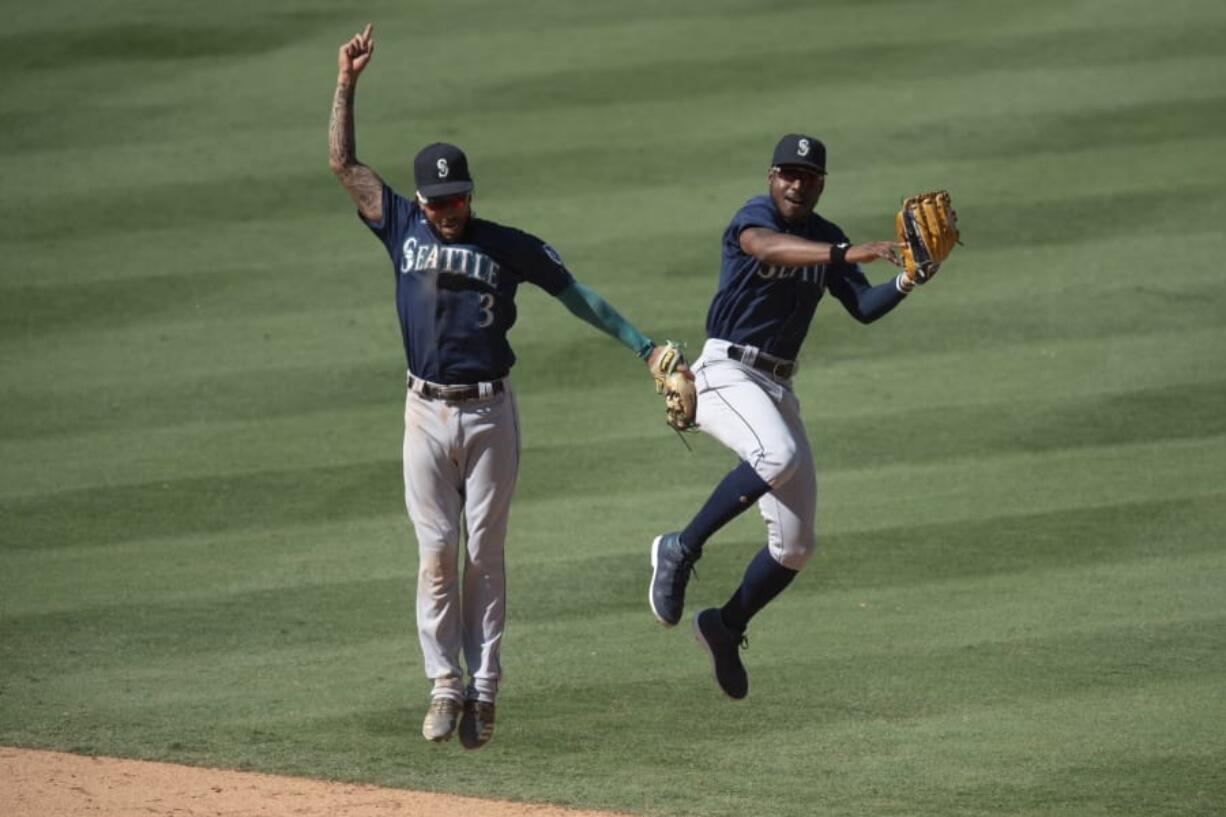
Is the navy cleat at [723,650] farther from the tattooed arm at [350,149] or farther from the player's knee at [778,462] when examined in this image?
the tattooed arm at [350,149]

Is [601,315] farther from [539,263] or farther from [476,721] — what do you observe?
[476,721]

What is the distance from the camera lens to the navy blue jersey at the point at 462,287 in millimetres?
7785

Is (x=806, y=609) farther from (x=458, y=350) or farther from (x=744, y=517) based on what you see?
(x=458, y=350)

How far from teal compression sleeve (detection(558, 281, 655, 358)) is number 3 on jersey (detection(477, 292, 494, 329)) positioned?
277mm

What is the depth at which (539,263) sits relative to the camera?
7840mm

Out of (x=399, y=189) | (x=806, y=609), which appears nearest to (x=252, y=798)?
(x=806, y=609)

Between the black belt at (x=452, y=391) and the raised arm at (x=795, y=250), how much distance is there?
1.21 m

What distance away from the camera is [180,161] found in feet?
52.5

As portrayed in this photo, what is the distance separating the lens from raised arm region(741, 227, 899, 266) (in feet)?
25.2

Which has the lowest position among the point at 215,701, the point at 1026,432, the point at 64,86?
the point at 215,701

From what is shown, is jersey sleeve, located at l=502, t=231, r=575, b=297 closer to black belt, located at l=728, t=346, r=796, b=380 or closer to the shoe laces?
black belt, located at l=728, t=346, r=796, b=380

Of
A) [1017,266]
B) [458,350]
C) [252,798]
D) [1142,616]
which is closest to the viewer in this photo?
[458,350]

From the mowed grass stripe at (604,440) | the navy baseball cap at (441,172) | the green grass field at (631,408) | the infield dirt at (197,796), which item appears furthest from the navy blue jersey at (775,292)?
the mowed grass stripe at (604,440)

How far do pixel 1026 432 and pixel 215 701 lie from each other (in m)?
5.72
